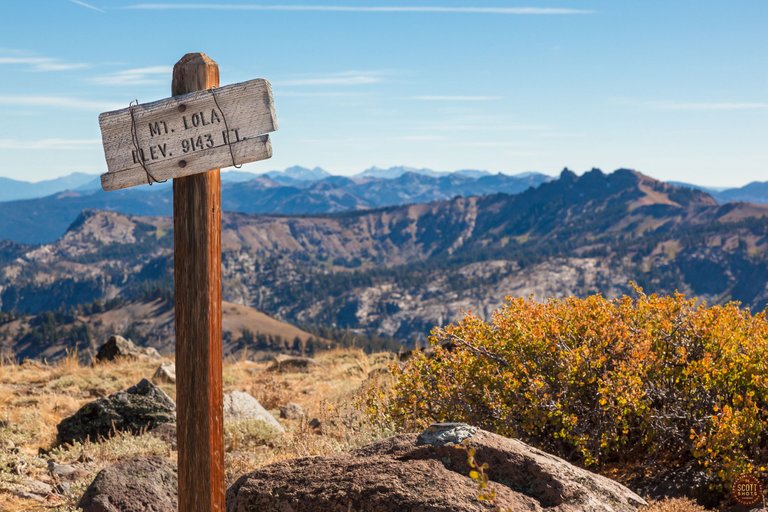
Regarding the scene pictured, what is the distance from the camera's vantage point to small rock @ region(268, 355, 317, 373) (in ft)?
65.6

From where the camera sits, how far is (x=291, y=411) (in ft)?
45.0

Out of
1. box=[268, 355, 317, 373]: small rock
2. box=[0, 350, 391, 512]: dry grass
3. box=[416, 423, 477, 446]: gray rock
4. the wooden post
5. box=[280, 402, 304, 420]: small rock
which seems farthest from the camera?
box=[268, 355, 317, 373]: small rock

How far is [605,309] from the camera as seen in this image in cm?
834

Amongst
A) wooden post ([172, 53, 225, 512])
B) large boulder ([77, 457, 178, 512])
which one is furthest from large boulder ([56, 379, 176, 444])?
wooden post ([172, 53, 225, 512])

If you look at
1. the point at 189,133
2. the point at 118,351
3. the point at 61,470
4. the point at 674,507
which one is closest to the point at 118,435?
the point at 61,470

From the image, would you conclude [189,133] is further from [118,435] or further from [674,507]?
[118,435]

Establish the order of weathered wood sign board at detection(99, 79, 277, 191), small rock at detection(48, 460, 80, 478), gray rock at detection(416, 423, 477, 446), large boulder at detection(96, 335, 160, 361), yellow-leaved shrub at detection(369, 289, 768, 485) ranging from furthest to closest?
large boulder at detection(96, 335, 160, 361) < small rock at detection(48, 460, 80, 478) < yellow-leaved shrub at detection(369, 289, 768, 485) < gray rock at detection(416, 423, 477, 446) < weathered wood sign board at detection(99, 79, 277, 191)

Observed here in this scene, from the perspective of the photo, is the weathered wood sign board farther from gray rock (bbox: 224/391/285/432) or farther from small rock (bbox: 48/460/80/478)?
gray rock (bbox: 224/391/285/432)

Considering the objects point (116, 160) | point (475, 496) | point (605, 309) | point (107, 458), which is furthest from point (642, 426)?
point (107, 458)

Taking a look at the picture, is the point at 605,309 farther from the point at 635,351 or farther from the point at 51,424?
the point at 51,424

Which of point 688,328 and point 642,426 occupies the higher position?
point 688,328

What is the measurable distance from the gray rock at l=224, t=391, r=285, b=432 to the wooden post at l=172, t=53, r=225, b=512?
6850 millimetres

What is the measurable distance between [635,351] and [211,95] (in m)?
5.11

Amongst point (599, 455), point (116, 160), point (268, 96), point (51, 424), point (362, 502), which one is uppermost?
Result: point (268, 96)
